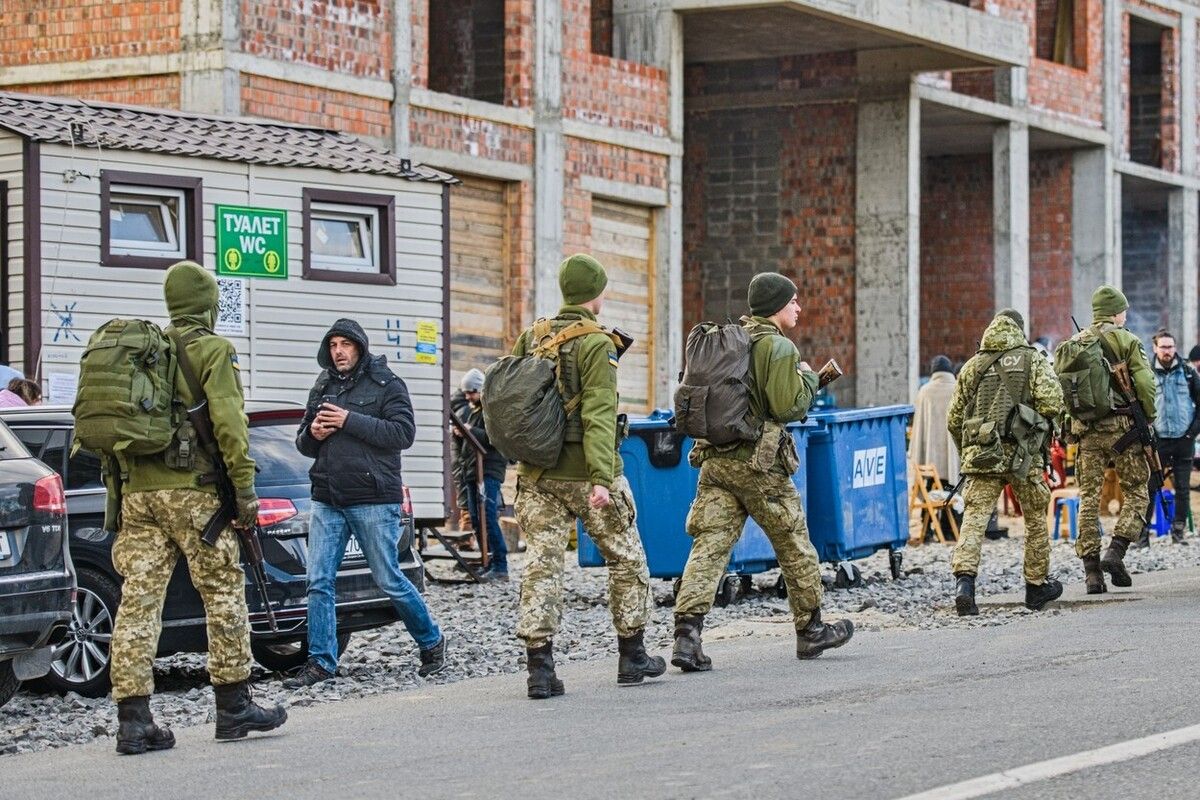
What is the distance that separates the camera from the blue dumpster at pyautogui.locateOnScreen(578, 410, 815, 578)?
50.9 ft

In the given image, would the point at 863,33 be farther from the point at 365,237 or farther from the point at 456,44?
the point at 365,237

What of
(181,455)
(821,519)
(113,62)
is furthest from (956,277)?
(181,455)

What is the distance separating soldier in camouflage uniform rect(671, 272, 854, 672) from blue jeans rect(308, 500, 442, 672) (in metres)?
1.50

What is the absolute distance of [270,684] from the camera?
11703mm

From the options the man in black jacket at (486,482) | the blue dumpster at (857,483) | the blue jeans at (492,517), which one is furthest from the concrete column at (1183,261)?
the blue dumpster at (857,483)

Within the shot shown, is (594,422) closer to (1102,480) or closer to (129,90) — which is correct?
(1102,480)

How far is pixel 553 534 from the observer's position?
10.3 metres

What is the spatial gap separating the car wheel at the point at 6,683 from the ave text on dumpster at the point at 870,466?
291 inches

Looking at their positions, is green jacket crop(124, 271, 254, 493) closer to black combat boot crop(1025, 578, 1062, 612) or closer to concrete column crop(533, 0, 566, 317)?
black combat boot crop(1025, 578, 1062, 612)

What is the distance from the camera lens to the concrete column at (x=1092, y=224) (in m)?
38.1

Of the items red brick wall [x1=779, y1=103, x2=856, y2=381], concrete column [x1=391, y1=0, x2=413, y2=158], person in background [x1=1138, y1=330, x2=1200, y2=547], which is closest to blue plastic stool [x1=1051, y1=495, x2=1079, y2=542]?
person in background [x1=1138, y1=330, x2=1200, y2=547]

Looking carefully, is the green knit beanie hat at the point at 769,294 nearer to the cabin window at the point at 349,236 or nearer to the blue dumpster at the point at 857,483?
the blue dumpster at the point at 857,483

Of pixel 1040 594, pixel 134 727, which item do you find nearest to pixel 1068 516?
pixel 1040 594

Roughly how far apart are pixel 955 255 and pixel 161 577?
3099 cm
